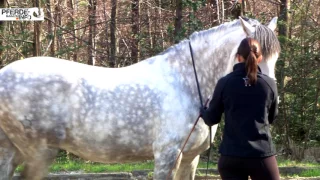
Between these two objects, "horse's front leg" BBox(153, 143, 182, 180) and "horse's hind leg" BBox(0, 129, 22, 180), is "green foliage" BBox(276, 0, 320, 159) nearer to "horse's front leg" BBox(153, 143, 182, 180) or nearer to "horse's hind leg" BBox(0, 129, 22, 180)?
"horse's front leg" BBox(153, 143, 182, 180)

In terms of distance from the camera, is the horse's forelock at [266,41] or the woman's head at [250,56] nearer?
the woman's head at [250,56]

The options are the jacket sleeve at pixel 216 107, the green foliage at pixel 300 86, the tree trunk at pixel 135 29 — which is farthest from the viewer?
the tree trunk at pixel 135 29

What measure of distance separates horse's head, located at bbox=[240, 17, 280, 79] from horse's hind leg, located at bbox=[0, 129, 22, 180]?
2240 millimetres

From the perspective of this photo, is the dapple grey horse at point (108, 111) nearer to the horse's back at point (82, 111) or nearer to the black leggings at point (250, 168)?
the horse's back at point (82, 111)

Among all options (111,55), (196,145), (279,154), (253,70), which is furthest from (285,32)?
(253,70)

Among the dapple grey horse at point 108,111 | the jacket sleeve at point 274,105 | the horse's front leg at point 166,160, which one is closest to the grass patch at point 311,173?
the dapple grey horse at point 108,111

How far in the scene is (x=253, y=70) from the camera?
10.8 feet

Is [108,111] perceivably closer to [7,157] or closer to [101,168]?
[7,157]

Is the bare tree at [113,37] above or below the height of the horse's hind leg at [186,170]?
above

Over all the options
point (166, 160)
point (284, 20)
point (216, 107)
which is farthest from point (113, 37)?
point (216, 107)

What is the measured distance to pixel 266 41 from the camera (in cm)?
381

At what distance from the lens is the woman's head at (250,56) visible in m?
3.30

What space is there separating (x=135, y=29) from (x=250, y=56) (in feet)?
30.8

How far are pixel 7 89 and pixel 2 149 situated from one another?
0.53 m
